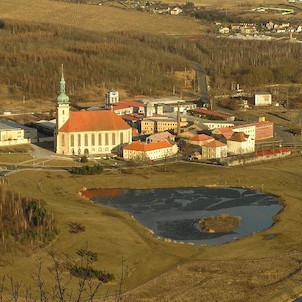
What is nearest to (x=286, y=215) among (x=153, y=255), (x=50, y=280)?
(x=153, y=255)

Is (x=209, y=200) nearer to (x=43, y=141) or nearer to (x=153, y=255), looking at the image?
(x=153, y=255)

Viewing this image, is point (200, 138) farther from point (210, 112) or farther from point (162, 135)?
point (210, 112)

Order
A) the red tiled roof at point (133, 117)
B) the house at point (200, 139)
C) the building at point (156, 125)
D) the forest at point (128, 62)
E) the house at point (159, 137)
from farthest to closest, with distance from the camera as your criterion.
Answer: the forest at point (128, 62)
the red tiled roof at point (133, 117)
the building at point (156, 125)
the house at point (159, 137)
the house at point (200, 139)

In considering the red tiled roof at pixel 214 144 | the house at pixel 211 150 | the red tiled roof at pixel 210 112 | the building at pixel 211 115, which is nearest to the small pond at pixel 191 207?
the house at pixel 211 150

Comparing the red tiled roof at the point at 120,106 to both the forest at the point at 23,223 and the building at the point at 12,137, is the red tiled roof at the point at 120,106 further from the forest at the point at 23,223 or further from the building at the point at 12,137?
the forest at the point at 23,223

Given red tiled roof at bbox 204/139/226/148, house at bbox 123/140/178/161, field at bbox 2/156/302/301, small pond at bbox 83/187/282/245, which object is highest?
red tiled roof at bbox 204/139/226/148

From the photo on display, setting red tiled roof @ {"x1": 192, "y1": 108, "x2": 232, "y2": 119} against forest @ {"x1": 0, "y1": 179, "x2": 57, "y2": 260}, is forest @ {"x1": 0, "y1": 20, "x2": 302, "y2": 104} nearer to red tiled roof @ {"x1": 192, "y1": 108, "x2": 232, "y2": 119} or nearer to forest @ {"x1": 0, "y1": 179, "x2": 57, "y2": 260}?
red tiled roof @ {"x1": 192, "y1": 108, "x2": 232, "y2": 119}

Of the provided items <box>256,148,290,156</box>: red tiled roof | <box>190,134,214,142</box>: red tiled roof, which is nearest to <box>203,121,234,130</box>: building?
<box>190,134,214,142</box>: red tiled roof
